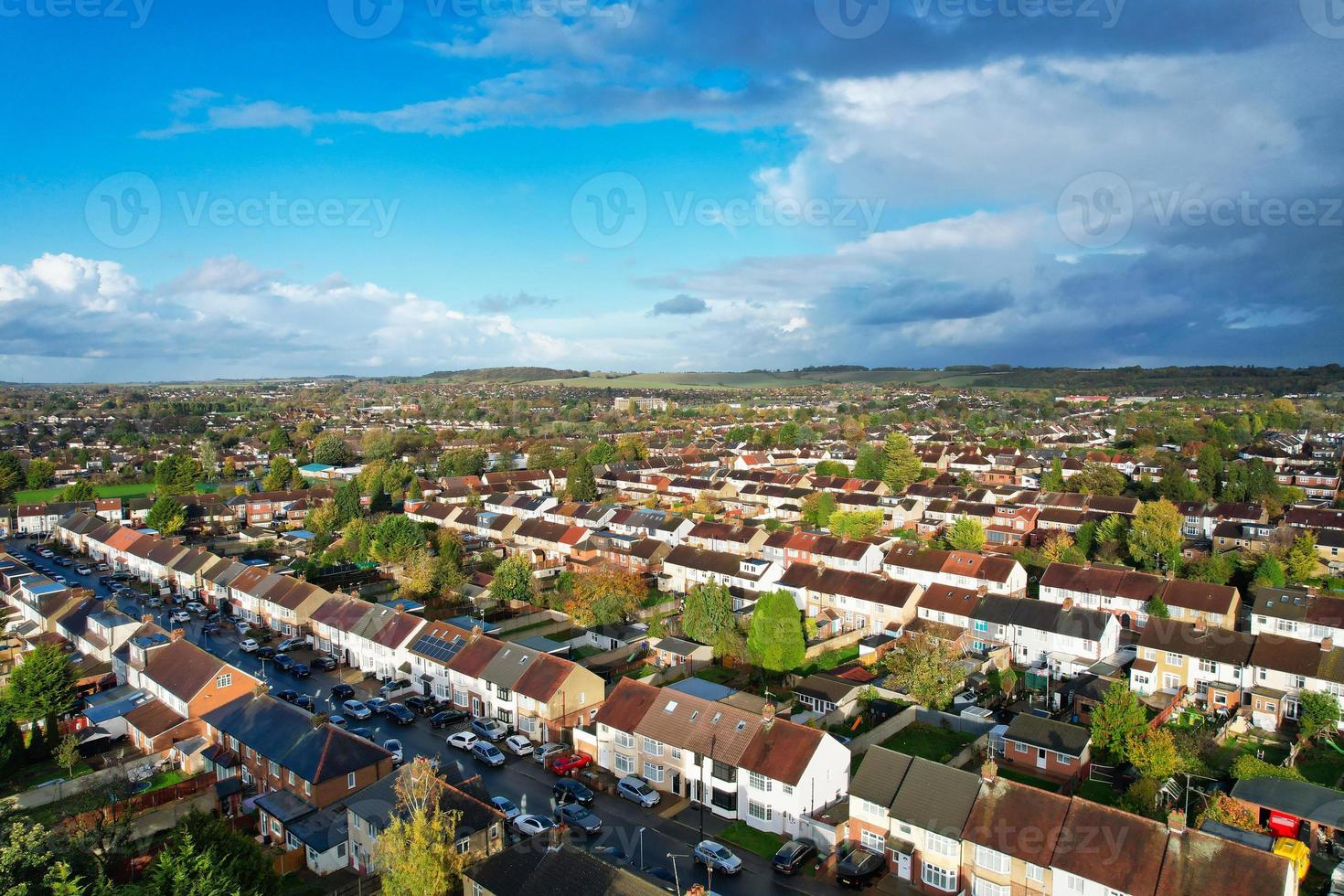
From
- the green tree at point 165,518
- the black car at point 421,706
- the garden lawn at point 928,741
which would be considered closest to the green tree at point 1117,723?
the garden lawn at point 928,741

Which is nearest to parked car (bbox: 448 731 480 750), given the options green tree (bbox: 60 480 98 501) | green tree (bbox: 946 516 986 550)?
green tree (bbox: 946 516 986 550)

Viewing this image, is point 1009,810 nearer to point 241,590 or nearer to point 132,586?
point 241,590

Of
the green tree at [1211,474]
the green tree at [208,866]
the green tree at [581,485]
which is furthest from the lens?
the green tree at [581,485]

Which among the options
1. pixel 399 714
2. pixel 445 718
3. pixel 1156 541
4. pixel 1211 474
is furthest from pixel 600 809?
pixel 1211 474

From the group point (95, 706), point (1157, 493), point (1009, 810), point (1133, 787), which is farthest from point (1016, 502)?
point (95, 706)

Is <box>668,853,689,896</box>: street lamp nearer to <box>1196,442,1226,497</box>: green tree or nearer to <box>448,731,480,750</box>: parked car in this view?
<box>448,731,480,750</box>: parked car

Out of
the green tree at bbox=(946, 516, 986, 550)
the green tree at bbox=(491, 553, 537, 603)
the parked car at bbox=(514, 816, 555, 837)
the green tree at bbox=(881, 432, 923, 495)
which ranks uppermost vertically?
the green tree at bbox=(881, 432, 923, 495)

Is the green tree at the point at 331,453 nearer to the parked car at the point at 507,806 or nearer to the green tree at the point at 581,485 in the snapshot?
the green tree at the point at 581,485
